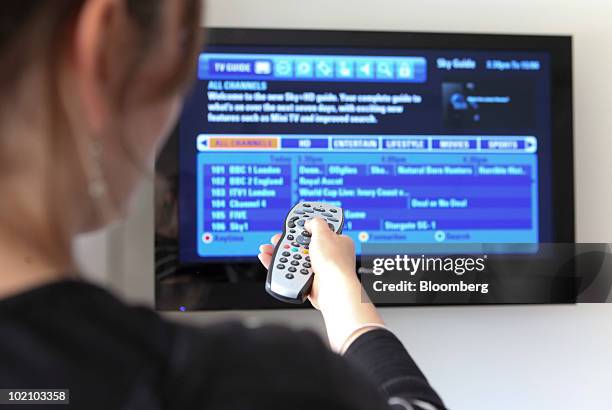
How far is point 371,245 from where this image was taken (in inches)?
56.5

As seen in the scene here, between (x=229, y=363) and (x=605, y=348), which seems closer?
(x=229, y=363)

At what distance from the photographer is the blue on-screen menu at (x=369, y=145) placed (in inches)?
55.4

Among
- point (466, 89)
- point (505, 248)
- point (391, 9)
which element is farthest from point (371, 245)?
point (391, 9)

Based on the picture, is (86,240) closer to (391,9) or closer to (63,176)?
(391,9)

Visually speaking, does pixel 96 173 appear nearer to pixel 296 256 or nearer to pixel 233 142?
pixel 296 256

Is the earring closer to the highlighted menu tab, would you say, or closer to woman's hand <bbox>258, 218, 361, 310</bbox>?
woman's hand <bbox>258, 218, 361, 310</bbox>

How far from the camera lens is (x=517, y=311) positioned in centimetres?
156

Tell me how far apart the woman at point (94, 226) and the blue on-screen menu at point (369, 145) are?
3.41 feet

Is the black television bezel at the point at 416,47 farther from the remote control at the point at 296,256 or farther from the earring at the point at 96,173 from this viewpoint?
the earring at the point at 96,173

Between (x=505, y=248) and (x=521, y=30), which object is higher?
(x=521, y=30)

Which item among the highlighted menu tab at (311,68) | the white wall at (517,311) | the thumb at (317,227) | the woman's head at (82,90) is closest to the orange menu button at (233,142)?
the highlighted menu tab at (311,68)

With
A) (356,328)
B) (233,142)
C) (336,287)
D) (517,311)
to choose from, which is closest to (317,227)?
(336,287)

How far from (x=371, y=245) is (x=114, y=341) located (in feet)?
3.75

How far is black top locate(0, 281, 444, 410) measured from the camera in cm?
31
